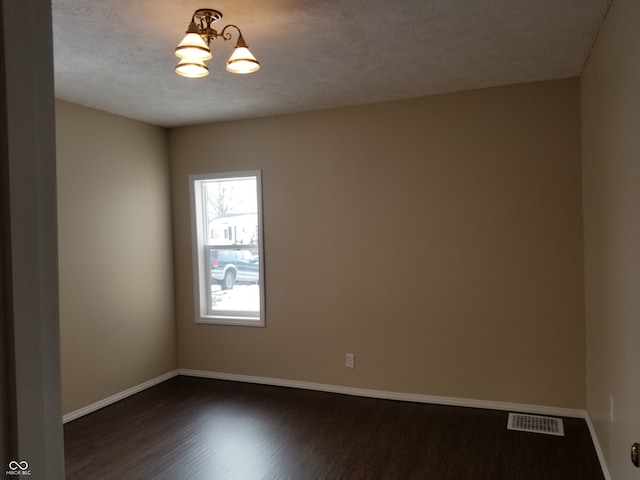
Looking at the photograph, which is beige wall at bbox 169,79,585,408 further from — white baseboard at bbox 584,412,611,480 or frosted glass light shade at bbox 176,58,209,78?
frosted glass light shade at bbox 176,58,209,78

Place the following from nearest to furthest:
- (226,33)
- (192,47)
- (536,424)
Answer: (192,47) < (226,33) < (536,424)

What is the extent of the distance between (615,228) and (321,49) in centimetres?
189

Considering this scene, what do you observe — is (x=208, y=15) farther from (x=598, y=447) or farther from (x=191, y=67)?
(x=598, y=447)

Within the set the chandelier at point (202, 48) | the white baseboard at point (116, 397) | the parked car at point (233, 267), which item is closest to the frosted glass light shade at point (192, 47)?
the chandelier at point (202, 48)

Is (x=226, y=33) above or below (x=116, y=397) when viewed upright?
above

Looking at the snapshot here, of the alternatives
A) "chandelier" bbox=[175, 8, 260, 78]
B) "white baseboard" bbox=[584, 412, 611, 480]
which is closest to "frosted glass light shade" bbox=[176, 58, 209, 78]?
"chandelier" bbox=[175, 8, 260, 78]

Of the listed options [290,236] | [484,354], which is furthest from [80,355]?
[484,354]

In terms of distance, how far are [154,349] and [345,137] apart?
2.76 metres

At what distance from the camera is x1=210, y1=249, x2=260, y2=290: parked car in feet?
15.9

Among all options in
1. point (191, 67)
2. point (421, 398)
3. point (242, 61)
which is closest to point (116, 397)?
point (421, 398)

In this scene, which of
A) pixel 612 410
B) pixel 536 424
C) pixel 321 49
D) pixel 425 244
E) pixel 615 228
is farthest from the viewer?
pixel 425 244

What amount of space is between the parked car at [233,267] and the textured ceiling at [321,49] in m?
1.47

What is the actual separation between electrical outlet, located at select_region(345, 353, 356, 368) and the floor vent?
1.32m

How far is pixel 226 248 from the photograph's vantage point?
16.2ft
